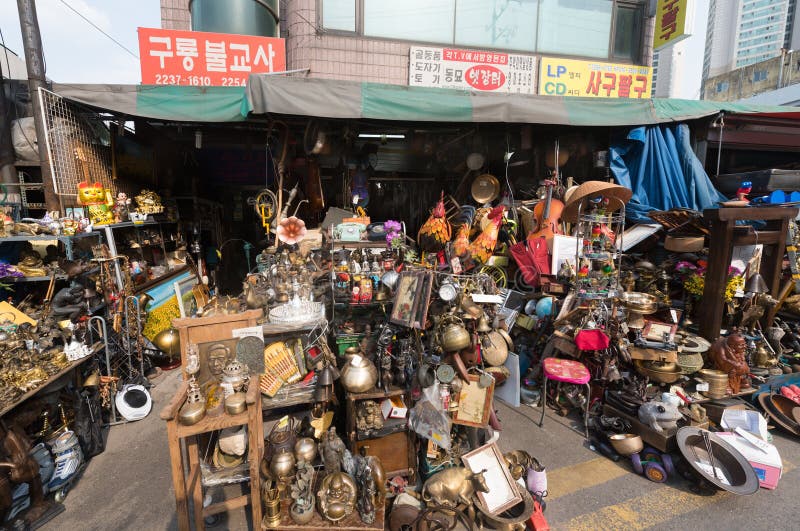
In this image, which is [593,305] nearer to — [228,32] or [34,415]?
[34,415]

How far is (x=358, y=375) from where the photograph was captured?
142 inches

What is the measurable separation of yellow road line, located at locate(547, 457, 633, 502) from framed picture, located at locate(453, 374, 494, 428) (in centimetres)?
105

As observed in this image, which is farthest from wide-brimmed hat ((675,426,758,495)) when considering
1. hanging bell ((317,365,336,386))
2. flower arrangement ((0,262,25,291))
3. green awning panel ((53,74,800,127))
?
flower arrangement ((0,262,25,291))

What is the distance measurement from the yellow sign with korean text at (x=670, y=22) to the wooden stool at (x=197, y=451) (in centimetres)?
1136

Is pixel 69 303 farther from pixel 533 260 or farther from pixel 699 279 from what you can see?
pixel 699 279

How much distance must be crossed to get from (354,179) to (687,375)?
6.53 m

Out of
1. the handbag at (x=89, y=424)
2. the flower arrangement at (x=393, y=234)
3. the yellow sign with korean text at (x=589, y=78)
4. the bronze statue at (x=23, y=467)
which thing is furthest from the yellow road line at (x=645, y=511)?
the yellow sign with korean text at (x=589, y=78)

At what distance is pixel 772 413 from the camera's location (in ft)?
15.9

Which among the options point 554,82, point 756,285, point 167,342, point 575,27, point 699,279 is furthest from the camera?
point 575,27

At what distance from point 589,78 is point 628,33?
6.44 ft

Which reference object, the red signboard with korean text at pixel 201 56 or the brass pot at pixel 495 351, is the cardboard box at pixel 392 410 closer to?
the brass pot at pixel 495 351

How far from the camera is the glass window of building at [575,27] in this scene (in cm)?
905

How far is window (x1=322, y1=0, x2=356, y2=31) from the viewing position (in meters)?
7.98

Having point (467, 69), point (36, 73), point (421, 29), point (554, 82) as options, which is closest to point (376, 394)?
point (36, 73)
